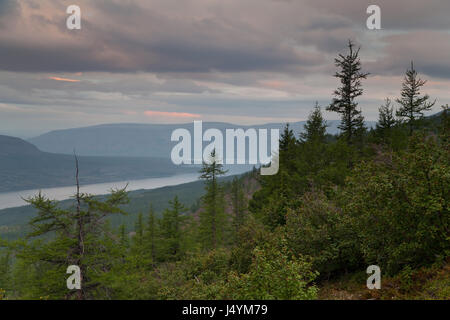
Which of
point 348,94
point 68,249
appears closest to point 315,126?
point 348,94

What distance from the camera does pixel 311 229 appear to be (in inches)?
593

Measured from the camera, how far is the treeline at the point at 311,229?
990cm

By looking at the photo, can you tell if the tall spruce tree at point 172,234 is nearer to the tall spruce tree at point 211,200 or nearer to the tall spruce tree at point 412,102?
the tall spruce tree at point 211,200

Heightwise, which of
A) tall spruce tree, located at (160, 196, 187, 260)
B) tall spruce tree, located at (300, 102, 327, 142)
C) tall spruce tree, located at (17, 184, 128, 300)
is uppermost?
tall spruce tree, located at (300, 102, 327, 142)

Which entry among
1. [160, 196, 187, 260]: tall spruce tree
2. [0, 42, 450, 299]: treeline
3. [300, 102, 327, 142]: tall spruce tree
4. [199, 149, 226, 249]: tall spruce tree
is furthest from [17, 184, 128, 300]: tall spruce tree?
[300, 102, 327, 142]: tall spruce tree

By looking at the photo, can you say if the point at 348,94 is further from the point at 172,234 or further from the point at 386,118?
Result: the point at 172,234

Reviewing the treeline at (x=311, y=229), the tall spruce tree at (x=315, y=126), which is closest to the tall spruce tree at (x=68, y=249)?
the treeline at (x=311, y=229)

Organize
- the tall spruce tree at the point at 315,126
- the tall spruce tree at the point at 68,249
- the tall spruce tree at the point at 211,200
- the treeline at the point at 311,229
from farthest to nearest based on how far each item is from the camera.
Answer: the tall spruce tree at the point at 315,126, the tall spruce tree at the point at 211,200, the tall spruce tree at the point at 68,249, the treeline at the point at 311,229

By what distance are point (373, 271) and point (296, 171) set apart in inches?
885

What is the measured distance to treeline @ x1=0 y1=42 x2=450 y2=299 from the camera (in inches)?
390

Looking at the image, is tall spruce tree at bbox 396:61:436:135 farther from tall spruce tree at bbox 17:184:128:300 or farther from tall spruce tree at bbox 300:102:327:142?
tall spruce tree at bbox 17:184:128:300

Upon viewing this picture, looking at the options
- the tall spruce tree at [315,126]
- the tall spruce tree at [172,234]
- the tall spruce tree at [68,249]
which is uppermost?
the tall spruce tree at [315,126]
